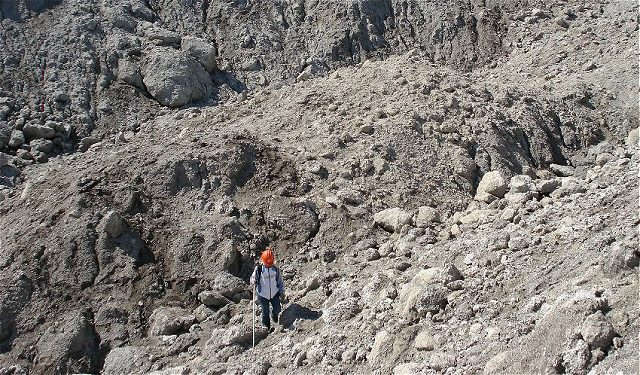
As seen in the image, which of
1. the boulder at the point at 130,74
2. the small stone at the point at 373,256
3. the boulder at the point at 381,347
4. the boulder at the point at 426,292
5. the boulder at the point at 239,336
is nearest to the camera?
the boulder at the point at 381,347

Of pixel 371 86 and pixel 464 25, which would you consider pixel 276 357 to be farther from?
pixel 464 25

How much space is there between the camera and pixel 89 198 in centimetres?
983

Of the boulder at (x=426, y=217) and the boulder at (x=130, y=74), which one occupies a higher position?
the boulder at (x=130, y=74)

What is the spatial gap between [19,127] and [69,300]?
20.4 feet

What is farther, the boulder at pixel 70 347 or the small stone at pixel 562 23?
the small stone at pixel 562 23

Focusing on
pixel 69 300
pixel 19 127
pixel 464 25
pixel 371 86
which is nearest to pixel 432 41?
pixel 464 25

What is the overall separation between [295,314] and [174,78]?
9.19 metres

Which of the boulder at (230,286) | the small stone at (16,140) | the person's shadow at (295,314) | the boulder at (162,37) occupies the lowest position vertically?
the person's shadow at (295,314)

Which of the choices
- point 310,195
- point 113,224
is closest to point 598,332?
point 310,195

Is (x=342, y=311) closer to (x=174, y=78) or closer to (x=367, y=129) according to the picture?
(x=367, y=129)

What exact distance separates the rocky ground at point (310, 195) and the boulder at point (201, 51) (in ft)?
0.18

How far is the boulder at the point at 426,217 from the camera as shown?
949 centimetres

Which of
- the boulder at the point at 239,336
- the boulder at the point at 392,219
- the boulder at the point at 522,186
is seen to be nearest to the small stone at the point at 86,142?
the boulder at the point at 392,219

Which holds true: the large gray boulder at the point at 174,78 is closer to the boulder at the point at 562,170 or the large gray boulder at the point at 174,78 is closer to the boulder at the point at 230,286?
the boulder at the point at 230,286
